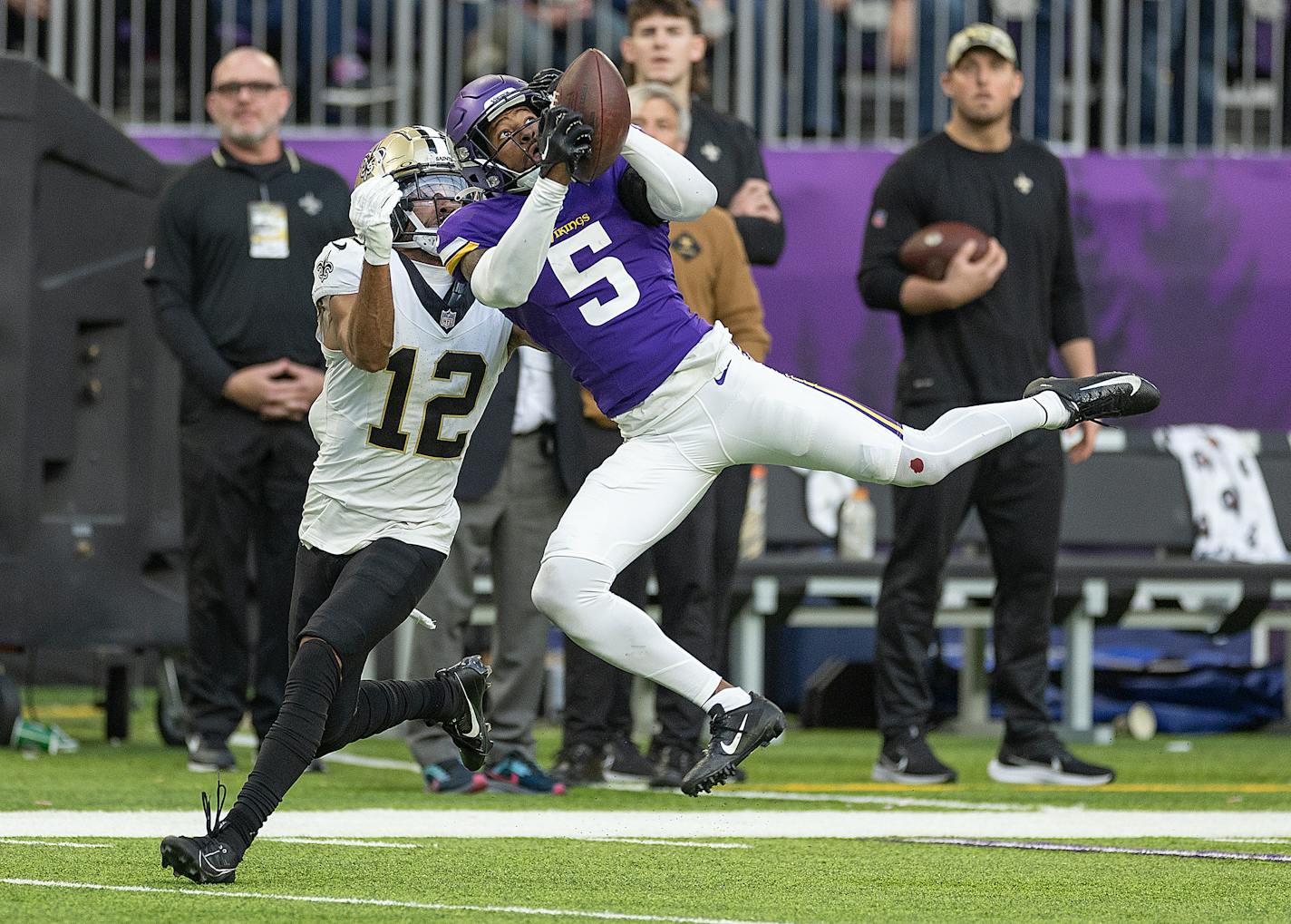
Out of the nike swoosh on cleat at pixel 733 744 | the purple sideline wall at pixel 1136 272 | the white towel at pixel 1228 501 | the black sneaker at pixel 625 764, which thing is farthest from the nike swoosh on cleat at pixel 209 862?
the purple sideline wall at pixel 1136 272

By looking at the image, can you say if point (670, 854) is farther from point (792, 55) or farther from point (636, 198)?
point (792, 55)

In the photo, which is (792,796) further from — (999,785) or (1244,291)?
(1244,291)

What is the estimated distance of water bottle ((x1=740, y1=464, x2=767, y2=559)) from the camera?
8.91m

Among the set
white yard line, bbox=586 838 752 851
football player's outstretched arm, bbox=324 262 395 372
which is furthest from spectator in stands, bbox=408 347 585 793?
football player's outstretched arm, bbox=324 262 395 372

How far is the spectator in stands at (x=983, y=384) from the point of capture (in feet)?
21.3

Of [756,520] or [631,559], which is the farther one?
[756,520]

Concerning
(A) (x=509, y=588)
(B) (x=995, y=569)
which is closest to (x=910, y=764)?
(B) (x=995, y=569)

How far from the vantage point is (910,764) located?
21.2 feet

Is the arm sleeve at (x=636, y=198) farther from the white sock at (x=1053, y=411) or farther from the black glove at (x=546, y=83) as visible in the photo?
the white sock at (x=1053, y=411)

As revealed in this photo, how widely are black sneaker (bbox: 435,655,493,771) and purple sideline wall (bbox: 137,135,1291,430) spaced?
517 centimetres

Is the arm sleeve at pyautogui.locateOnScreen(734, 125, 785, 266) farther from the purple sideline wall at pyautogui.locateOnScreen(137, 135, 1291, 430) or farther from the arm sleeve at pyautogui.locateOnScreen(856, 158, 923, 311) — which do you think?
the purple sideline wall at pyautogui.locateOnScreen(137, 135, 1291, 430)

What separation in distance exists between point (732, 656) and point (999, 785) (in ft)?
9.36

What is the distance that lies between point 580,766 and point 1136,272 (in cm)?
466

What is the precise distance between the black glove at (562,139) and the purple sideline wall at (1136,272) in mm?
5646
